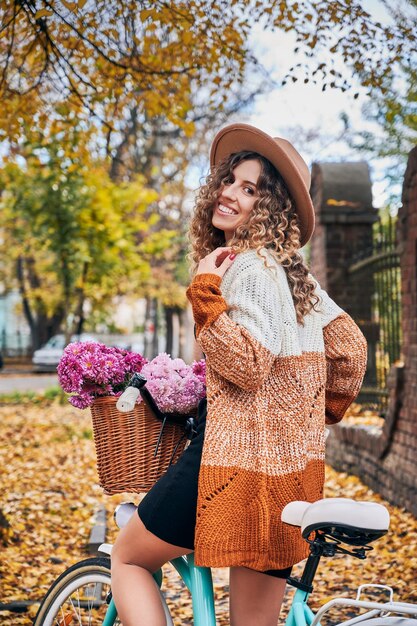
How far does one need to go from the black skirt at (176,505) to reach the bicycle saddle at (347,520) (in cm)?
38

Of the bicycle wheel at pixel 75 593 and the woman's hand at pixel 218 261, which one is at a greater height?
the woman's hand at pixel 218 261

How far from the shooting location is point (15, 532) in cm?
680

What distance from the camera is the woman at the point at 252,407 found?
8.05 feet

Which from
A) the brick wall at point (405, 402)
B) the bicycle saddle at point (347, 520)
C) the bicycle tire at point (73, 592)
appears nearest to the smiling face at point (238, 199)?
the bicycle saddle at point (347, 520)

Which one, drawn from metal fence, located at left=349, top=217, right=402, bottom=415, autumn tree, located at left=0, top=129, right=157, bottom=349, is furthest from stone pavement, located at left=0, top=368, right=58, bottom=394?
metal fence, located at left=349, top=217, right=402, bottom=415

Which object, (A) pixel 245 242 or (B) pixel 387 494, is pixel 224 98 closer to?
(B) pixel 387 494

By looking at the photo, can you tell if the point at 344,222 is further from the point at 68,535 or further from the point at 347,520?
the point at 347,520

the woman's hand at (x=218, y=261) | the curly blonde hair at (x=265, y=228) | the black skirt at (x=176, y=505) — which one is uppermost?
the curly blonde hair at (x=265, y=228)

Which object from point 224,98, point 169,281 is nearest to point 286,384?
point 224,98

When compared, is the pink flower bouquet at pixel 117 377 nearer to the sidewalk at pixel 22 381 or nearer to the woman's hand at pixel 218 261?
the woman's hand at pixel 218 261

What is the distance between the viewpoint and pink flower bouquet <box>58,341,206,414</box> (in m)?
2.82

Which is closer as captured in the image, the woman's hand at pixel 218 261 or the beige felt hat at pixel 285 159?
the woman's hand at pixel 218 261

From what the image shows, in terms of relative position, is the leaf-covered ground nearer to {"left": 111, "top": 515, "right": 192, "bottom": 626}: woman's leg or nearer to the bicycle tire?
the bicycle tire

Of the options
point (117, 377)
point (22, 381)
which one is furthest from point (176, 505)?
point (22, 381)
